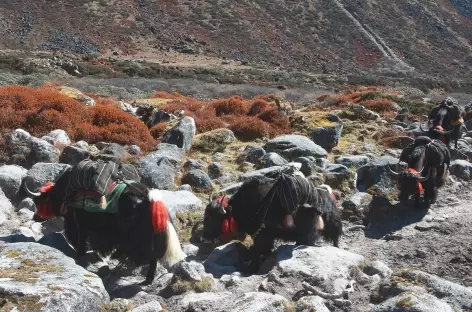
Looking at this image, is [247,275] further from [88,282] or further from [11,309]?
[11,309]

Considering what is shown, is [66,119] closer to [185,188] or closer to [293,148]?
[185,188]

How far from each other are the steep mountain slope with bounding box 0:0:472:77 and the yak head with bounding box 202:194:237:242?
132ft

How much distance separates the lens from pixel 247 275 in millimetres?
5262

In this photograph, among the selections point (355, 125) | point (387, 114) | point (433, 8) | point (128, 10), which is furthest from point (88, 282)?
point (433, 8)

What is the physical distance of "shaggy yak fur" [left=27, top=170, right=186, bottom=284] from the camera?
4.84 m

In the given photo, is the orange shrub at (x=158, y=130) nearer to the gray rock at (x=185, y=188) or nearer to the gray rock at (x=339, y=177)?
the gray rock at (x=185, y=188)

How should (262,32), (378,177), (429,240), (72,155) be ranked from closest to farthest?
(429,240)
(72,155)
(378,177)
(262,32)

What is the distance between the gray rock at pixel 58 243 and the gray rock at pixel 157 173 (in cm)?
206

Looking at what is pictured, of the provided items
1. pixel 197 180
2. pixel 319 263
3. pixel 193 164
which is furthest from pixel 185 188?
pixel 319 263

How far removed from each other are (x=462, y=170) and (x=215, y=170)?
161 inches

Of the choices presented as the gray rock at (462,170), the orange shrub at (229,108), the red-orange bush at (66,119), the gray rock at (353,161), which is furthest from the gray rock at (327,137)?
the red-orange bush at (66,119)

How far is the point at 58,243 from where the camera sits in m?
5.19

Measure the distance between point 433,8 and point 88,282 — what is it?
69.2 m

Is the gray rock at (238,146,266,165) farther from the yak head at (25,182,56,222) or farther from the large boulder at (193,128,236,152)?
the yak head at (25,182,56,222)
